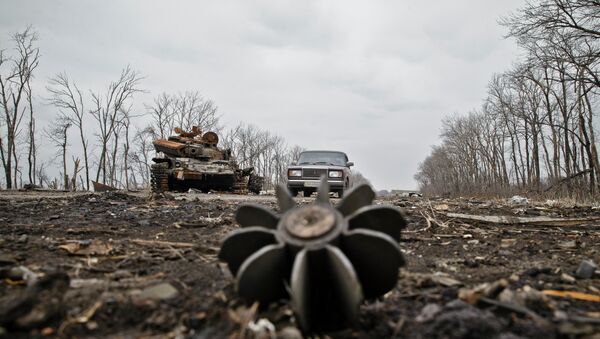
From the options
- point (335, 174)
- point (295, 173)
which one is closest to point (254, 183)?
point (295, 173)

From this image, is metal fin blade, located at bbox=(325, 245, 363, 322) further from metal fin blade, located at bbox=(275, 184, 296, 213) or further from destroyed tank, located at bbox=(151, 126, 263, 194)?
destroyed tank, located at bbox=(151, 126, 263, 194)

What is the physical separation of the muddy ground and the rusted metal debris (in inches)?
4.1

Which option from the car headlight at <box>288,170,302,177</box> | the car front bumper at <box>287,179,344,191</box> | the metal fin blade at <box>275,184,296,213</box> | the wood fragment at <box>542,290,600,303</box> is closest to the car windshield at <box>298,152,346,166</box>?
the car headlight at <box>288,170,302,177</box>

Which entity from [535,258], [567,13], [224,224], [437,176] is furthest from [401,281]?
[437,176]

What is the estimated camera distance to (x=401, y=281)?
2178mm

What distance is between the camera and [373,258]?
161 centimetres

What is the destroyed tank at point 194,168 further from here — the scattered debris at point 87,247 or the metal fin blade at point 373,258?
the metal fin blade at point 373,258

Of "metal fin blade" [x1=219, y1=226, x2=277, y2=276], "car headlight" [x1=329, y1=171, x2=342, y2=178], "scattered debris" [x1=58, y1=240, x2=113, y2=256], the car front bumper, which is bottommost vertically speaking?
"scattered debris" [x1=58, y1=240, x2=113, y2=256]

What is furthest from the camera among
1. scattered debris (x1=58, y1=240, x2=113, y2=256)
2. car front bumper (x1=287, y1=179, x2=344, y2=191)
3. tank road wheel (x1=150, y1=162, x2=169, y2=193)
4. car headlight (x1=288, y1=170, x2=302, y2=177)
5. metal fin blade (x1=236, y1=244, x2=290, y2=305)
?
tank road wheel (x1=150, y1=162, x2=169, y2=193)

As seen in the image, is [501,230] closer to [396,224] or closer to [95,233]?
[396,224]

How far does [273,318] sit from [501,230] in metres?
3.86

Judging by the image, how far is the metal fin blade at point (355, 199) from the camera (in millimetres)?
1940

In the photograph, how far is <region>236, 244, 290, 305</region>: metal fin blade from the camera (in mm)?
1537

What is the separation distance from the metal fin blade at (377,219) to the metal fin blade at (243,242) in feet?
1.37
